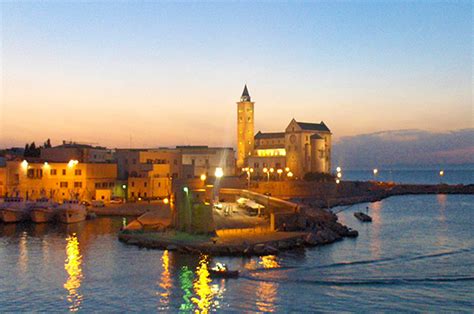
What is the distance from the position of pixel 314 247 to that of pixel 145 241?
9.85m

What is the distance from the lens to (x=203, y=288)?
22812 millimetres

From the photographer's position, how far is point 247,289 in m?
22.5

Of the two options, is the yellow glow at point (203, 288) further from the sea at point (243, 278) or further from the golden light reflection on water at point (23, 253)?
the golden light reflection on water at point (23, 253)

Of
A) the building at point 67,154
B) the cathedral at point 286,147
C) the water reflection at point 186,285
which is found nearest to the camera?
the water reflection at point 186,285

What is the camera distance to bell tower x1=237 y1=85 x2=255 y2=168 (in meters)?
95.4

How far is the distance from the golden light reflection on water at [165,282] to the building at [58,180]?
28179mm

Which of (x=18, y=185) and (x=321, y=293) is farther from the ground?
(x=18, y=185)

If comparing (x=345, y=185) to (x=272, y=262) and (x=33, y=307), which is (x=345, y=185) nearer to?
(x=272, y=262)

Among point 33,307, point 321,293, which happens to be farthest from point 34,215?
point 321,293

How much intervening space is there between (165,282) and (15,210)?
27.3 metres

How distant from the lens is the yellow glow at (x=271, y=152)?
91394 mm

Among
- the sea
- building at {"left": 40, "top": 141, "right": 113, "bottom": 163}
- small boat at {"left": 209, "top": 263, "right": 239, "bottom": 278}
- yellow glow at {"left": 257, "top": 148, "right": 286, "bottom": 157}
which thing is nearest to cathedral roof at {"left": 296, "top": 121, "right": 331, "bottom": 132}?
yellow glow at {"left": 257, "top": 148, "right": 286, "bottom": 157}

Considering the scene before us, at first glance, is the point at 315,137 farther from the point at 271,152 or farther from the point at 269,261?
the point at 269,261

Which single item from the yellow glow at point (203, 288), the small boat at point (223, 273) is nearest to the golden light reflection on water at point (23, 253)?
the yellow glow at point (203, 288)
